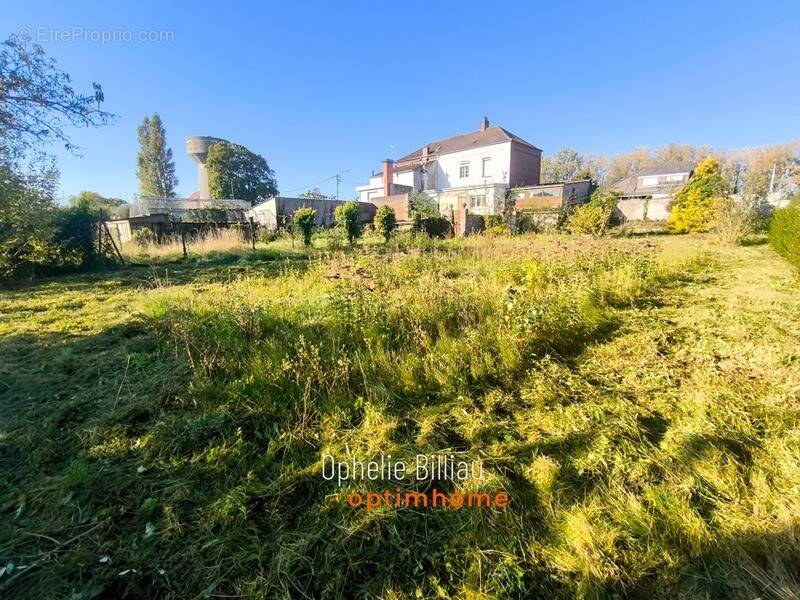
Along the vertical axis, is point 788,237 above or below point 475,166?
below

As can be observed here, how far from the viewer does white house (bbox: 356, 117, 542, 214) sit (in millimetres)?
27359

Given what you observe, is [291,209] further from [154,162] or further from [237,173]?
[154,162]

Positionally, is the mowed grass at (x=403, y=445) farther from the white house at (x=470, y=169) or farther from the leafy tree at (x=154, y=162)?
the leafy tree at (x=154, y=162)

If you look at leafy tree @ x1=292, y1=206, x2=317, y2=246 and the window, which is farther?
the window

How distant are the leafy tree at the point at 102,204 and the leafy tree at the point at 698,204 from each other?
22.6 metres

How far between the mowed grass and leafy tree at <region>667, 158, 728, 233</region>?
1426 centimetres

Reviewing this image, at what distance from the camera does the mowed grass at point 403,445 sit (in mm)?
1543

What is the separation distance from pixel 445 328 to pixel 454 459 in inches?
71.3

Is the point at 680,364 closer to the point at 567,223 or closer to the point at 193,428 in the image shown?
the point at 193,428

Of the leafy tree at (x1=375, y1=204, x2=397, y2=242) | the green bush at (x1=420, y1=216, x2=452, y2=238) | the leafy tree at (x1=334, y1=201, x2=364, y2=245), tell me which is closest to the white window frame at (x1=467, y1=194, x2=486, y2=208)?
the green bush at (x1=420, y1=216, x2=452, y2=238)

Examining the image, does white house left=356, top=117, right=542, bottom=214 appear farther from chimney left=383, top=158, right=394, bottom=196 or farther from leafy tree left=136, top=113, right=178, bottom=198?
leafy tree left=136, top=113, right=178, bottom=198

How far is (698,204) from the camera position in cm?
1587

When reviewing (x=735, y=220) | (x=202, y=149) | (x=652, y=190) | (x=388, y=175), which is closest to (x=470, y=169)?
(x=388, y=175)

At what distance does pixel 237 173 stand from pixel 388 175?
18397 mm
